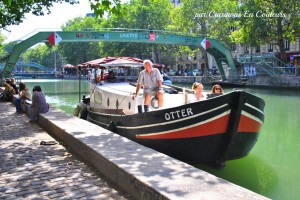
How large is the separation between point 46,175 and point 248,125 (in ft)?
15.1

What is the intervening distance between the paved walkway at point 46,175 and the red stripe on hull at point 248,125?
356cm

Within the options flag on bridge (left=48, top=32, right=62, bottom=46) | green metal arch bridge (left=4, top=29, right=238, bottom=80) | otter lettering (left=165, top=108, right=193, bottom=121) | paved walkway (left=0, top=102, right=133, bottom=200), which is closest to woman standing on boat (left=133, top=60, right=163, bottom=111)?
otter lettering (left=165, top=108, right=193, bottom=121)

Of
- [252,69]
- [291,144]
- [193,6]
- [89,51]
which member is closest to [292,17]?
[252,69]

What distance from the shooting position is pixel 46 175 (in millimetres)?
5766

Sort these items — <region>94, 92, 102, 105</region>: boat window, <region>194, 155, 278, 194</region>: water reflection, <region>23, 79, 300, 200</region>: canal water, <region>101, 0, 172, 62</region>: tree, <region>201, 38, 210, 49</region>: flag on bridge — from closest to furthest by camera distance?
1. <region>23, 79, 300, 200</region>: canal water
2. <region>194, 155, 278, 194</region>: water reflection
3. <region>94, 92, 102, 105</region>: boat window
4. <region>201, 38, 210, 49</region>: flag on bridge
5. <region>101, 0, 172, 62</region>: tree

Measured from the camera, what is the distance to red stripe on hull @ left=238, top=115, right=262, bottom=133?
841 centimetres

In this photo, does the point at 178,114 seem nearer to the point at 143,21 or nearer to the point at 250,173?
the point at 250,173

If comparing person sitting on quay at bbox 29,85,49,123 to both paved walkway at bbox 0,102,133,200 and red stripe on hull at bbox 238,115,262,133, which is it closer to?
paved walkway at bbox 0,102,133,200

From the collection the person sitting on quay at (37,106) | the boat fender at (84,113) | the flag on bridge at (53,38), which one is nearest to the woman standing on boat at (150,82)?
the person sitting on quay at (37,106)

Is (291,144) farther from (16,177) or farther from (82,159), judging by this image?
(16,177)

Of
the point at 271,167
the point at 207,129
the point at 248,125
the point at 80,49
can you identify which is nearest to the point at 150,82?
the point at 207,129

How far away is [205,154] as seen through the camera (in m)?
8.58

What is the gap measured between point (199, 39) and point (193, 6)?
54.4 ft

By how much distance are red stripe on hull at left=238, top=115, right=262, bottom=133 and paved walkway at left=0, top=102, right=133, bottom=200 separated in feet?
11.7
